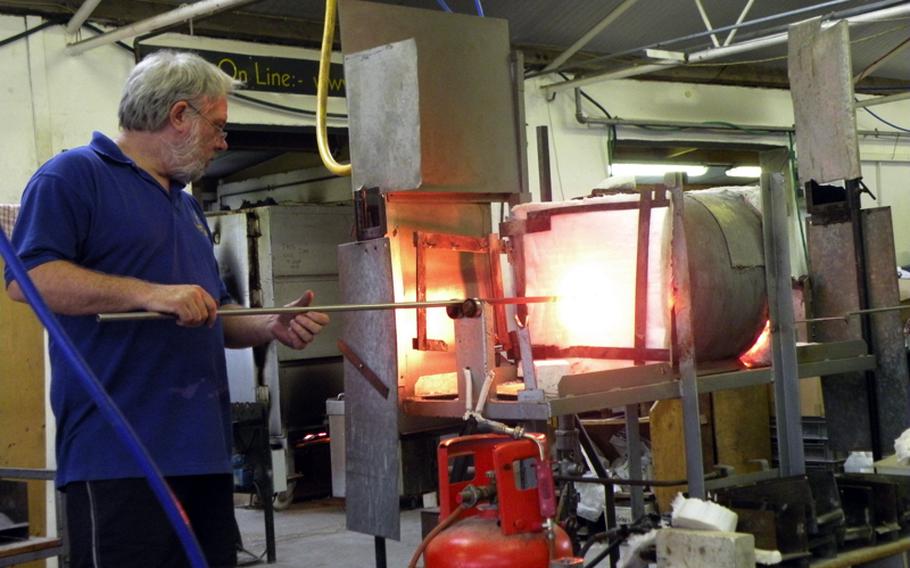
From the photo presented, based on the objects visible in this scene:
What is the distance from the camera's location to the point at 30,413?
3.99 metres

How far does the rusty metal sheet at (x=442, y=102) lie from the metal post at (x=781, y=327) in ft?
2.28

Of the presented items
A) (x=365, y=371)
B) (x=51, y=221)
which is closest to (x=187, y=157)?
(x=51, y=221)

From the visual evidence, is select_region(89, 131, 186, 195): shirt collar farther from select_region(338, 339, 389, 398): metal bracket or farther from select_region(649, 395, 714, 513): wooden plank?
select_region(649, 395, 714, 513): wooden plank

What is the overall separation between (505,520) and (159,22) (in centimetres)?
324

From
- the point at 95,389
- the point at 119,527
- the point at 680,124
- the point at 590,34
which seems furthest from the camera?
the point at 680,124

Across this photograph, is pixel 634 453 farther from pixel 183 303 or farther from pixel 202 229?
pixel 183 303

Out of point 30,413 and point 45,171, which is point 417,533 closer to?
point 30,413

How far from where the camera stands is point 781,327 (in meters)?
2.86

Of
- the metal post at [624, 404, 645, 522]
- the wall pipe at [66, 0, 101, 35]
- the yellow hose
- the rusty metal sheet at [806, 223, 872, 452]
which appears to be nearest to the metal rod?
the yellow hose

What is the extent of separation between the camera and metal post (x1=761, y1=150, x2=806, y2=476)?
285 cm

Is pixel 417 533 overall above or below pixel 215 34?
below

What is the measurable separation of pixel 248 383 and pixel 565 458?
11.7ft

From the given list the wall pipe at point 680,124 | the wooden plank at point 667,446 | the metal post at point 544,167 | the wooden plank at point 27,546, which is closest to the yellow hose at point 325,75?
the metal post at point 544,167

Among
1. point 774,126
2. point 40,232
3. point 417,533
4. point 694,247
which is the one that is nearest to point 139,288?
point 40,232
